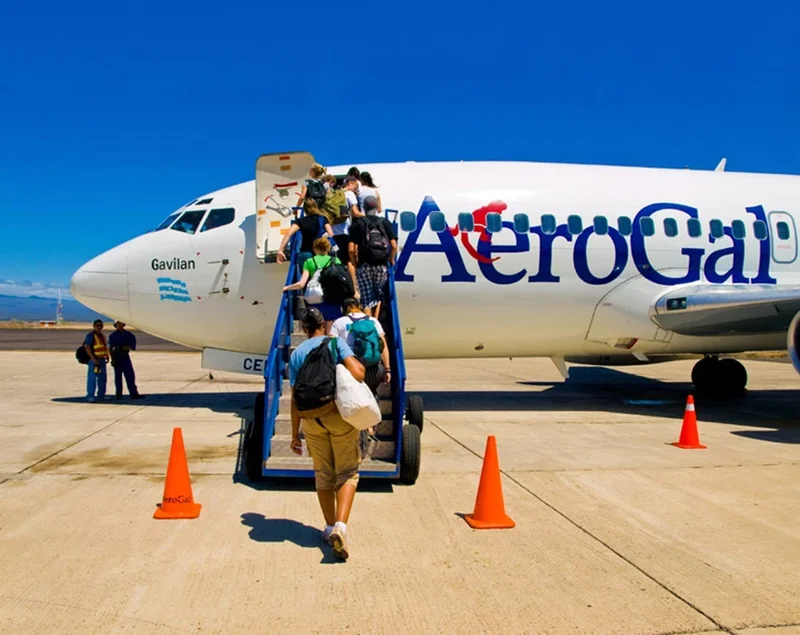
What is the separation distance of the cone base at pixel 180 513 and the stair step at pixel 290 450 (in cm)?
109

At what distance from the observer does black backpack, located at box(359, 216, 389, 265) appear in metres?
8.04

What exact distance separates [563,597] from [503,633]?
2.18 feet

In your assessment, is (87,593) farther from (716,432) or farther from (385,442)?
(716,432)

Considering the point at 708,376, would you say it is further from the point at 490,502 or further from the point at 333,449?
the point at 333,449

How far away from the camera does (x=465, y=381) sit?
18.2 metres

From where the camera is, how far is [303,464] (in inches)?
257

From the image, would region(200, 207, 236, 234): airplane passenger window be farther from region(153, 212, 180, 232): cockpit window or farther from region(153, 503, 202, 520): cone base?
region(153, 503, 202, 520): cone base

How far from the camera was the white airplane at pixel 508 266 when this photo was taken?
10.8 metres

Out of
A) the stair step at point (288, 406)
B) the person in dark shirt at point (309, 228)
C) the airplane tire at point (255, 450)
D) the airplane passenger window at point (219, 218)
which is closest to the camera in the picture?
the airplane tire at point (255, 450)

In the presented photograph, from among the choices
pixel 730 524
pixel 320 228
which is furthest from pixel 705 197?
pixel 730 524

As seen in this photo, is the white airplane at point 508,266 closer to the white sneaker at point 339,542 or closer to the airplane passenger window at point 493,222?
the airplane passenger window at point 493,222

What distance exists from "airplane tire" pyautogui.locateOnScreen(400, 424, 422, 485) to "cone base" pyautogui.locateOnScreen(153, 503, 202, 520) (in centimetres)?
207

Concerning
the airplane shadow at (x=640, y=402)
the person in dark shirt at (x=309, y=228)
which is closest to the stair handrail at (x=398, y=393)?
the person in dark shirt at (x=309, y=228)

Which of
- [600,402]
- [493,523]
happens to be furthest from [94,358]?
[600,402]
